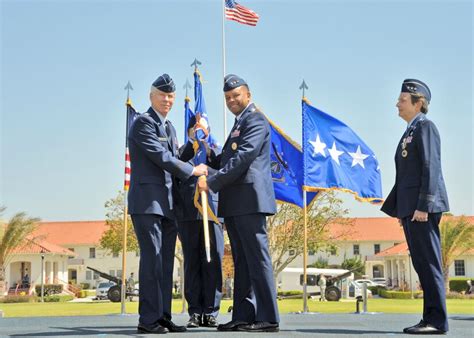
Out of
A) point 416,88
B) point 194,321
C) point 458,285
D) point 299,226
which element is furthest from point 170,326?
point 458,285

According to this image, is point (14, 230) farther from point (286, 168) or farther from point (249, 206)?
point (249, 206)

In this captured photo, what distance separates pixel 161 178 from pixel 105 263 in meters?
85.3

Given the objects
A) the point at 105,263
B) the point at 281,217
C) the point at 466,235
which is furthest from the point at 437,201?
the point at 105,263

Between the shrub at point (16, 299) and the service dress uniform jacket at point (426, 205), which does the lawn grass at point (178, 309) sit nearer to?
the shrub at point (16, 299)

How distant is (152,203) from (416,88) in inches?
102

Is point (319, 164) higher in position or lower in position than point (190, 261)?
higher

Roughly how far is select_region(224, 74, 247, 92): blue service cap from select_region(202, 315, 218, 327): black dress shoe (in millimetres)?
2170

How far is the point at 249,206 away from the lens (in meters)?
5.81

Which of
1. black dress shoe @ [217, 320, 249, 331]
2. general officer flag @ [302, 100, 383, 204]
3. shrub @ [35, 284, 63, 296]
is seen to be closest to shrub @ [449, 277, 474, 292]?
shrub @ [35, 284, 63, 296]

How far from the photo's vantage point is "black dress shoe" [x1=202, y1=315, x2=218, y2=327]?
6445 mm

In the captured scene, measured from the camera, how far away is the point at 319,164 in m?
12.3

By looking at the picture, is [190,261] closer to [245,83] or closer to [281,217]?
[245,83]

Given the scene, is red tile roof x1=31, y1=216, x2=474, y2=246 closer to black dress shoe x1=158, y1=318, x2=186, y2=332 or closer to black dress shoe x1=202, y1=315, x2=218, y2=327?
black dress shoe x1=202, y1=315, x2=218, y2=327

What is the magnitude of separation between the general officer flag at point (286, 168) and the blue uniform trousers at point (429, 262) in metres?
6.48
